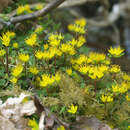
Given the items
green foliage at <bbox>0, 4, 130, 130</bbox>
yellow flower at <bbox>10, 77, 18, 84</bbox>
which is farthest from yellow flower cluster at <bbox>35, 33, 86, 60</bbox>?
yellow flower at <bbox>10, 77, 18, 84</bbox>

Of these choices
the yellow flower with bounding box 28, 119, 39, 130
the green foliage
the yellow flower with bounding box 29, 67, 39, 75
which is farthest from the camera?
the yellow flower with bounding box 29, 67, 39, 75

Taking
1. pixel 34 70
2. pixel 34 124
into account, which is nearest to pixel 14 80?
pixel 34 70

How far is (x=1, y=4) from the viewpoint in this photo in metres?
2.09

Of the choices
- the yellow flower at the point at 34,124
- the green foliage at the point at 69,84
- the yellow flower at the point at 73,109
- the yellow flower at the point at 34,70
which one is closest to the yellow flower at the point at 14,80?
the green foliage at the point at 69,84

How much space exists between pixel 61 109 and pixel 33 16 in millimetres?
1176

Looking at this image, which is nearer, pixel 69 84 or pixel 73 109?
pixel 73 109

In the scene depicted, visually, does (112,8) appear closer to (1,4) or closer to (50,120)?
(1,4)

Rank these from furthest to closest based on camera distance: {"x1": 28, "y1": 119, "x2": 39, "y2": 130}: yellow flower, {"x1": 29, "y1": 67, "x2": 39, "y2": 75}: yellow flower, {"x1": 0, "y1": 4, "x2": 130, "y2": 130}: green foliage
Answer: {"x1": 29, "y1": 67, "x2": 39, "y2": 75}: yellow flower < {"x1": 0, "y1": 4, "x2": 130, "y2": 130}: green foliage < {"x1": 28, "y1": 119, "x2": 39, "y2": 130}: yellow flower

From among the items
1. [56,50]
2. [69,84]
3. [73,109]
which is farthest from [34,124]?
[56,50]

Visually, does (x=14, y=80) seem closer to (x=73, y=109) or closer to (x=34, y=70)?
(x=34, y=70)

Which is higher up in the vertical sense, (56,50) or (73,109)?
(56,50)

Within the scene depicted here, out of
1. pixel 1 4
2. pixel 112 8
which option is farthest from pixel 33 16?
pixel 112 8

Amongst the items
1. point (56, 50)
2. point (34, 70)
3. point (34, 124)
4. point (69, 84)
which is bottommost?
point (34, 124)

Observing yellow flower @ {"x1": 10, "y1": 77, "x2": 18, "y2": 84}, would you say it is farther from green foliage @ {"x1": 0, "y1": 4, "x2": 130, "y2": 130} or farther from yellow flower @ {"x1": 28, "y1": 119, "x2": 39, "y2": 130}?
yellow flower @ {"x1": 28, "y1": 119, "x2": 39, "y2": 130}
